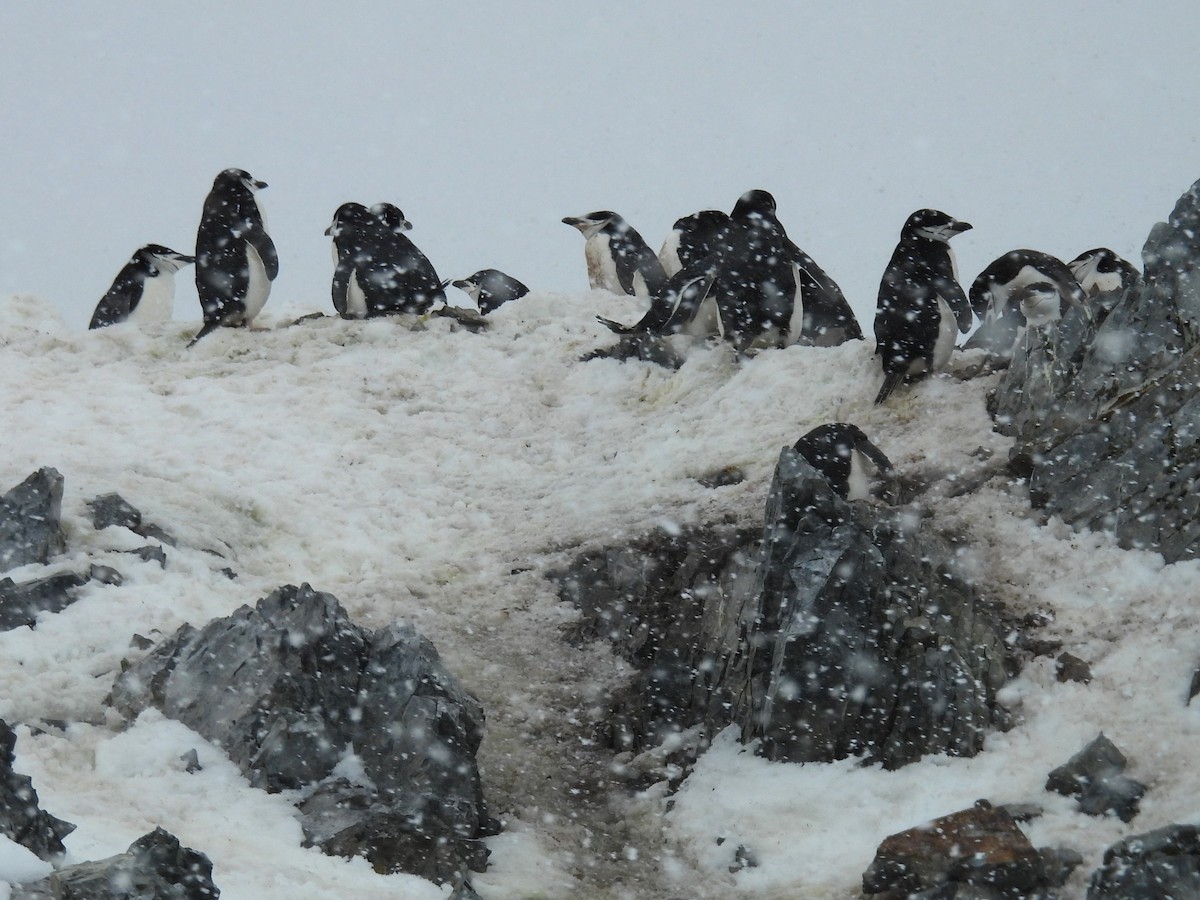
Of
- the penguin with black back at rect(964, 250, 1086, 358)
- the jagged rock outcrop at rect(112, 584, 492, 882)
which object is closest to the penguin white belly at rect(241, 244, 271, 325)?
the penguin with black back at rect(964, 250, 1086, 358)

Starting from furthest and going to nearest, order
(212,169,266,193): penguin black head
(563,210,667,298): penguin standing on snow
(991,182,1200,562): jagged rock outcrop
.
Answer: (563,210,667,298): penguin standing on snow, (212,169,266,193): penguin black head, (991,182,1200,562): jagged rock outcrop

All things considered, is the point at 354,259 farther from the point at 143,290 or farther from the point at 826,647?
the point at 826,647

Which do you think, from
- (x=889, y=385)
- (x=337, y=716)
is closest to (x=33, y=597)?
(x=337, y=716)

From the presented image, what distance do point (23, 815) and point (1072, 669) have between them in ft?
12.4

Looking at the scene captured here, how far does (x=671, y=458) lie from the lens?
8.02 metres

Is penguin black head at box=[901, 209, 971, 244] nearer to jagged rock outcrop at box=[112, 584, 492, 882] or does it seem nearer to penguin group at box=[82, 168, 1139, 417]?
penguin group at box=[82, 168, 1139, 417]

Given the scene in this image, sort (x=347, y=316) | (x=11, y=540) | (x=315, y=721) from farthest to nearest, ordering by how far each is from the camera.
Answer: (x=347, y=316) → (x=11, y=540) → (x=315, y=721)

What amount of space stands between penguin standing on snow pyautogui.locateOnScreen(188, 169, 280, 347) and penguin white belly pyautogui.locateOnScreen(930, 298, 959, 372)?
573 cm

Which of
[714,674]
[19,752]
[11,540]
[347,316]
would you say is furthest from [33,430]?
[714,674]

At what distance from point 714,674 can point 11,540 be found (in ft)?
10.7

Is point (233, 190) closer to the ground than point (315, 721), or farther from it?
farther from it

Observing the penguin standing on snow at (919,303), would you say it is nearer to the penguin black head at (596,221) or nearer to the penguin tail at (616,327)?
the penguin tail at (616,327)

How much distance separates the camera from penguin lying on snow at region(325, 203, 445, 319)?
11125 mm

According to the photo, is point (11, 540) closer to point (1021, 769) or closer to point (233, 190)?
point (1021, 769)
